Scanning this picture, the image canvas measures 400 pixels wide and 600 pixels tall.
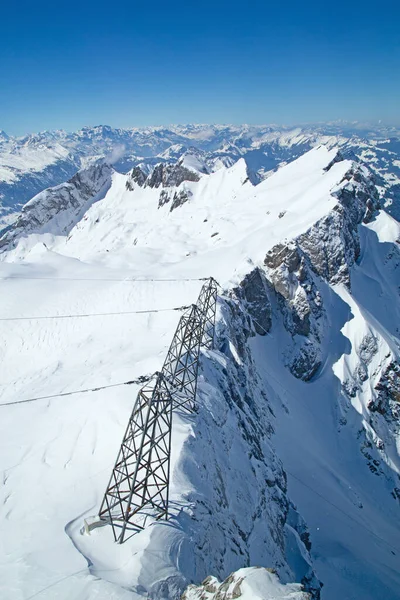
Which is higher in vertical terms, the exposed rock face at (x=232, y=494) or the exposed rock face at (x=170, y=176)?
the exposed rock face at (x=170, y=176)

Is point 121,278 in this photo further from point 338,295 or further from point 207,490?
point 207,490

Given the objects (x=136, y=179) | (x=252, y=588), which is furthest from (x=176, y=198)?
(x=252, y=588)

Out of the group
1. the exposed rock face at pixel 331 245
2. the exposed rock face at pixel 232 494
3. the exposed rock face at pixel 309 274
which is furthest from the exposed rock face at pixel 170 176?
the exposed rock face at pixel 232 494

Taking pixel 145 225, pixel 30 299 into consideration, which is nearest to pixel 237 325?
pixel 30 299

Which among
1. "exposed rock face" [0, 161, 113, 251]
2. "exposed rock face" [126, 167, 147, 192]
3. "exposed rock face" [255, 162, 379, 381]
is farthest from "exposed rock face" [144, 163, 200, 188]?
"exposed rock face" [255, 162, 379, 381]

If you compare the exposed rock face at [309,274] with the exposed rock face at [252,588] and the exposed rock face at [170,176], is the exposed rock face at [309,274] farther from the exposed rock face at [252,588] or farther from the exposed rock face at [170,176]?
the exposed rock face at [170,176]

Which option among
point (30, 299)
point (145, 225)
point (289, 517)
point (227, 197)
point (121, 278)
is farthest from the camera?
point (145, 225)
